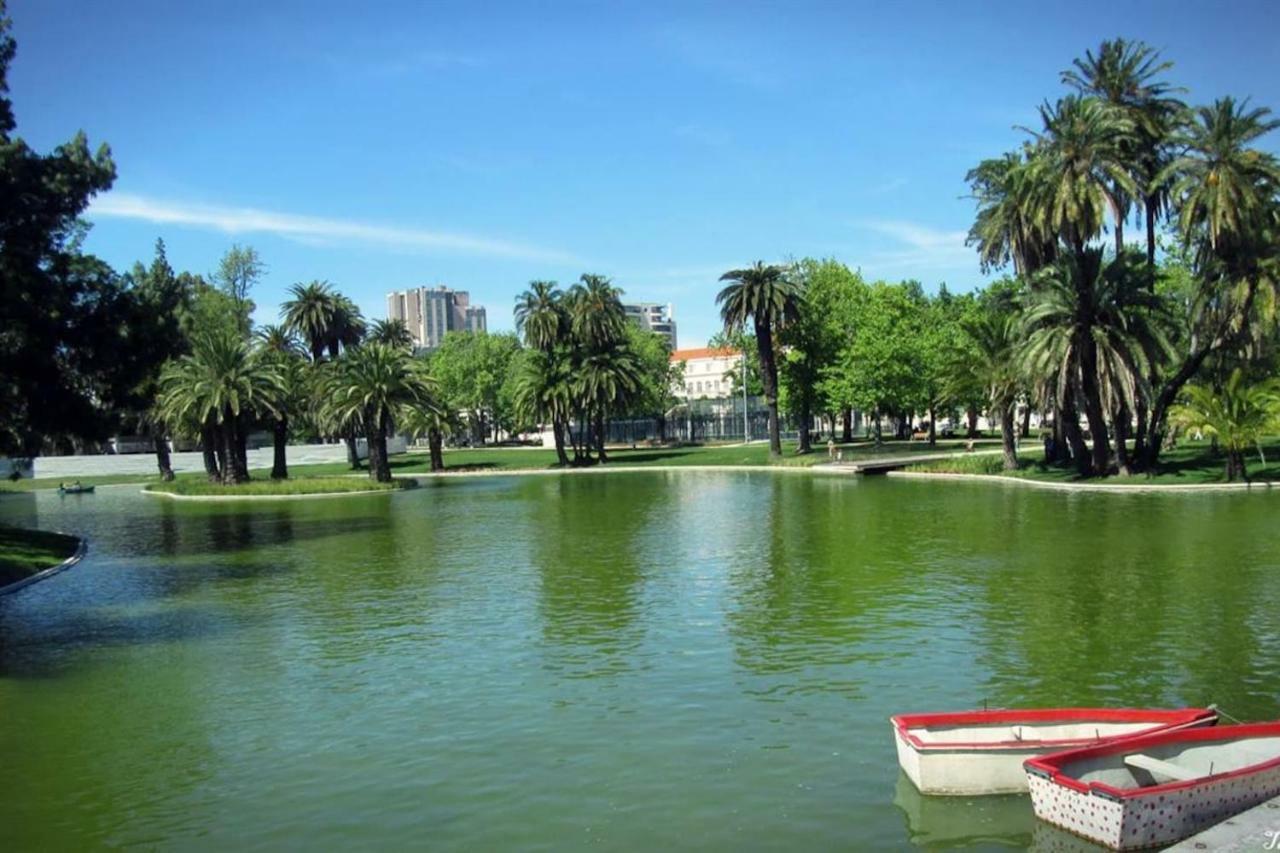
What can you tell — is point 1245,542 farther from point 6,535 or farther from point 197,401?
point 197,401

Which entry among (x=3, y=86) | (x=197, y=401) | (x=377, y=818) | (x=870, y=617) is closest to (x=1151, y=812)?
(x=377, y=818)

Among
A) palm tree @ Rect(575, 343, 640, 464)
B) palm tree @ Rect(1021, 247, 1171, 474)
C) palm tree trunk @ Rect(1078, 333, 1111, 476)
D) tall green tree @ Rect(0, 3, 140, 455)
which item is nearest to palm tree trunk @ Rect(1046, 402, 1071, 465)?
palm tree trunk @ Rect(1078, 333, 1111, 476)

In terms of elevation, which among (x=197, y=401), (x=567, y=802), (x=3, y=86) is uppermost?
(x=3, y=86)

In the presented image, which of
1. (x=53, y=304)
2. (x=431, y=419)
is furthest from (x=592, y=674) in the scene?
(x=431, y=419)

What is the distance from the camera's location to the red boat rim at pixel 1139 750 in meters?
9.91

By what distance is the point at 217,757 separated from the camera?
13922mm

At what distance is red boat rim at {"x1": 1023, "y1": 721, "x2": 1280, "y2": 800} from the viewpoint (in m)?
9.91

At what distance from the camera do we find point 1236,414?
1726 inches

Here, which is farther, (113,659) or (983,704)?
(113,659)

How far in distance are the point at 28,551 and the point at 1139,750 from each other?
3446 cm

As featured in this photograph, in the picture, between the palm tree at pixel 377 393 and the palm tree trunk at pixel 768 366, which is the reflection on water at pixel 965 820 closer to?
the palm tree at pixel 377 393

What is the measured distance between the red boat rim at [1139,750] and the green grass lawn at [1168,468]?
38897 millimetres

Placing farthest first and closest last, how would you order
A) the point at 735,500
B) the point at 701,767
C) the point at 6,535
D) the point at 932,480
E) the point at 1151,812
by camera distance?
the point at 932,480
the point at 735,500
the point at 6,535
the point at 701,767
the point at 1151,812

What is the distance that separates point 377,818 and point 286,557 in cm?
2371
